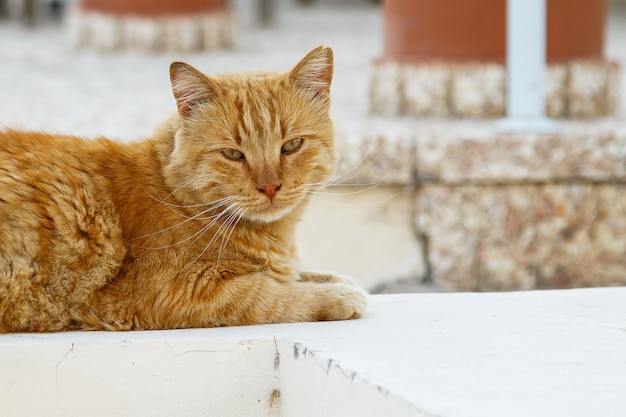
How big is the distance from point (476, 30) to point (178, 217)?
2.55 meters

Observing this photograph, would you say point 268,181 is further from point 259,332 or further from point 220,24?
point 220,24

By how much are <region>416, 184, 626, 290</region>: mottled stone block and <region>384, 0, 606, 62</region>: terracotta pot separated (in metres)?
0.87

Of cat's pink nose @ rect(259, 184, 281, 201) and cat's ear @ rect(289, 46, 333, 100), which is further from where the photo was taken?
cat's ear @ rect(289, 46, 333, 100)

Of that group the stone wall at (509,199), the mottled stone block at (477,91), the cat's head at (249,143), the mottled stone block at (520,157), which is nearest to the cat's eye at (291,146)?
the cat's head at (249,143)

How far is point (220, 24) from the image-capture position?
310 inches

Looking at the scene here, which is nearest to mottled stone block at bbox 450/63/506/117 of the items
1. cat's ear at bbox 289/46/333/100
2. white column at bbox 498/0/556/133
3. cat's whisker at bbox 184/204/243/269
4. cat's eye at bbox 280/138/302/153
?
white column at bbox 498/0/556/133

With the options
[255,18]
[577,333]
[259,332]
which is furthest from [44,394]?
[255,18]

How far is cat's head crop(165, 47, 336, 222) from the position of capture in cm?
240

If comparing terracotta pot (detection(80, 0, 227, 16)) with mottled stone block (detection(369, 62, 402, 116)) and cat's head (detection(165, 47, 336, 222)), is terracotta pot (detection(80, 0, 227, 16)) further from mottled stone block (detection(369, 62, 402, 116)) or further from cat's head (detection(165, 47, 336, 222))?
cat's head (detection(165, 47, 336, 222))

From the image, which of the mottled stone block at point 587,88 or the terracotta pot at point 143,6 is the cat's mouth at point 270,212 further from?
the terracotta pot at point 143,6

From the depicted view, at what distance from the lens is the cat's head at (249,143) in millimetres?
2398

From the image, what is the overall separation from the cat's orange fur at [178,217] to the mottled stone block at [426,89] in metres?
2.17

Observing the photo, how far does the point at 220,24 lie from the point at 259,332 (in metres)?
5.85

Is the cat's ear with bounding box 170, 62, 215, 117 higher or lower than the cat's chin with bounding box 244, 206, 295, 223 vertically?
higher
